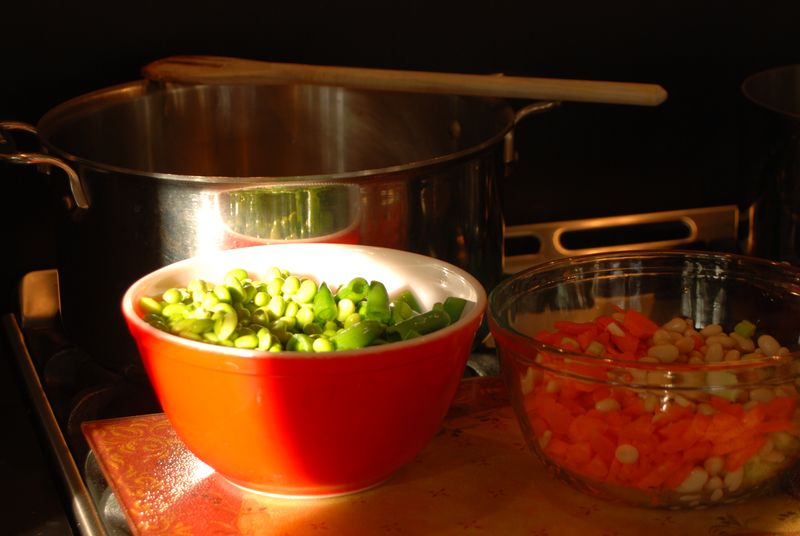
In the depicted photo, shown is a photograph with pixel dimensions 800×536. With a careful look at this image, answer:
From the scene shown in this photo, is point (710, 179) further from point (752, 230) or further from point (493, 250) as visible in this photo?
point (493, 250)

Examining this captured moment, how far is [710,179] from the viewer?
1275mm

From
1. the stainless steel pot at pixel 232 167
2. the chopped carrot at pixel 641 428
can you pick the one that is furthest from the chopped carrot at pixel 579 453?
the stainless steel pot at pixel 232 167

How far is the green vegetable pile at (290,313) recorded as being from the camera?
2.32 feet

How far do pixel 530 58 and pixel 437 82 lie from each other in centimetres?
27

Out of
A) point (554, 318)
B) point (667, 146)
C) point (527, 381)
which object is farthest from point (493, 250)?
point (667, 146)

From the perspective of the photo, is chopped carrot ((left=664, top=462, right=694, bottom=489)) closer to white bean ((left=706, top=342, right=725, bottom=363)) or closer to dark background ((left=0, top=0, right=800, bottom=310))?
white bean ((left=706, top=342, right=725, bottom=363))

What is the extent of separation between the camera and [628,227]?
1.26 metres

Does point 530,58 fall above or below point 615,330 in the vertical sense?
above

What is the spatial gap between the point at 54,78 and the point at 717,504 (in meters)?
0.68

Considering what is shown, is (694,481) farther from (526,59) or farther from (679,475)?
(526,59)

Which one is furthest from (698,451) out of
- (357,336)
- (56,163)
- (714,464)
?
(56,163)

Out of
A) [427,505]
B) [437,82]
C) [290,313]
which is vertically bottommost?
[427,505]

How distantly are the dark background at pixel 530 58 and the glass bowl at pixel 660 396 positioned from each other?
333 mm

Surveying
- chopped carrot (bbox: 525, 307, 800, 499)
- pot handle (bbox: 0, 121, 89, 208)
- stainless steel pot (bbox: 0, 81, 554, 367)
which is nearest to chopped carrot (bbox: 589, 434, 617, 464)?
chopped carrot (bbox: 525, 307, 800, 499)
